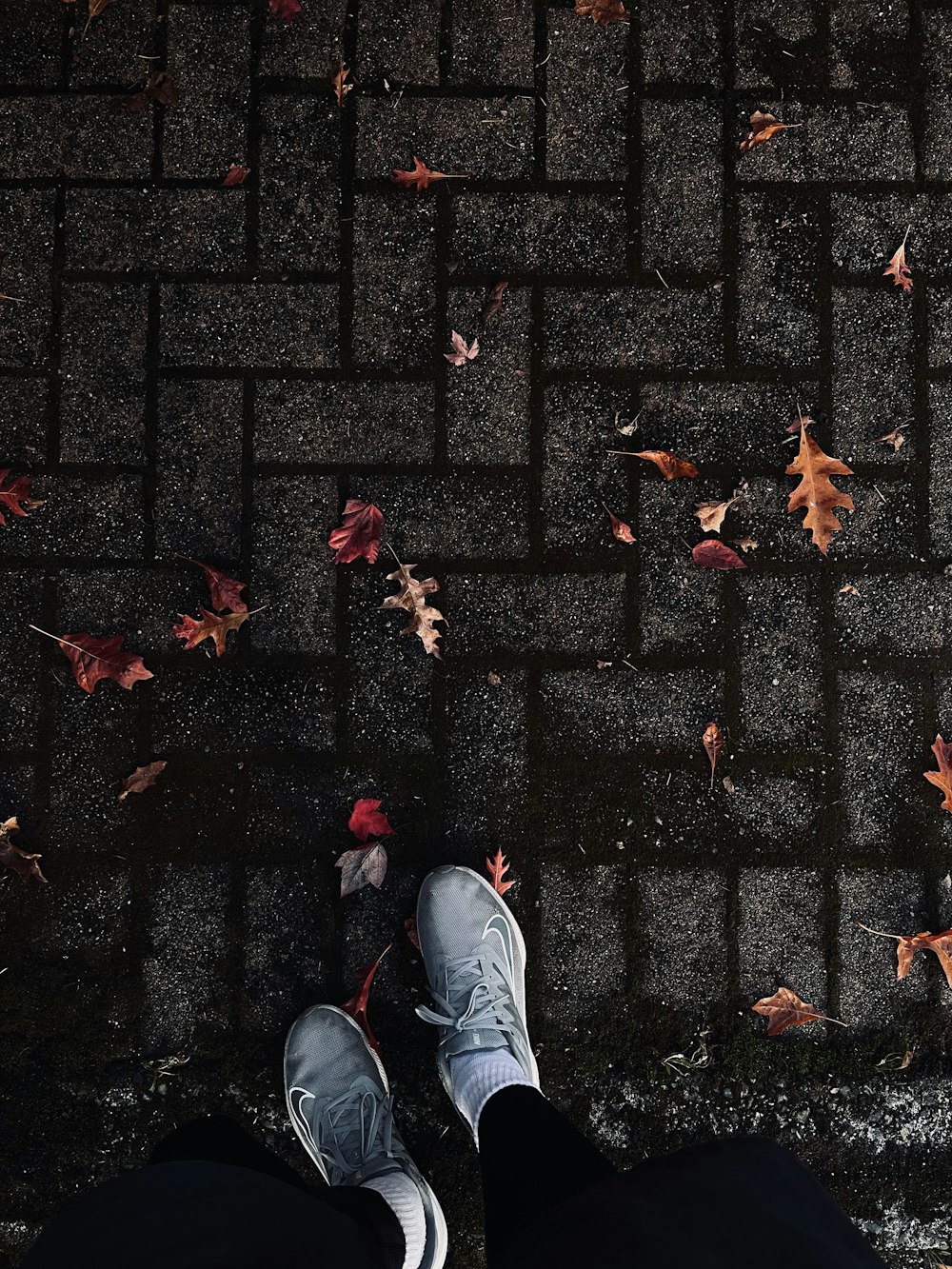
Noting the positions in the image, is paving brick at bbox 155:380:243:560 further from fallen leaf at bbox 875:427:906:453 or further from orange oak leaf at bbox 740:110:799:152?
fallen leaf at bbox 875:427:906:453

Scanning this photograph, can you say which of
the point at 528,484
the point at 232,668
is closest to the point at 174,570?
the point at 232,668

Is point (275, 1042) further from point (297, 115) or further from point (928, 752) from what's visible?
point (297, 115)

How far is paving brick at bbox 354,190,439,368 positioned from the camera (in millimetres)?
2670

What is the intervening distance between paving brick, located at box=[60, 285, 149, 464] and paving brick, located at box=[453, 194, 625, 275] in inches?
39.5

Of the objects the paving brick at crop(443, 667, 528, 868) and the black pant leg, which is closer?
the black pant leg

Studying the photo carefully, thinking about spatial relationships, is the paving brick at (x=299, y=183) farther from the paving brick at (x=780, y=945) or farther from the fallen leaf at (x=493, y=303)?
the paving brick at (x=780, y=945)

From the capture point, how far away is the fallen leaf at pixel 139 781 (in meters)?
2.62

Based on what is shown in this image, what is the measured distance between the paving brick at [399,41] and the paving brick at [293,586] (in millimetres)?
1350

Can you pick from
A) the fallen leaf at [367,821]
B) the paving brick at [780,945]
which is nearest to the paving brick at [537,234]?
the fallen leaf at [367,821]

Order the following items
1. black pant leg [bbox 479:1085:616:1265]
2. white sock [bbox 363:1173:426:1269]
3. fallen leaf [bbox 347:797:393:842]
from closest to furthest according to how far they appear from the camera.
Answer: black pant leg [bbox 479:1085:616:1265], white sock [bbox 363:1173:426:1269], fallen leaf [bbox 347:797:393:842]

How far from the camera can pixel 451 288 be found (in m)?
2.67

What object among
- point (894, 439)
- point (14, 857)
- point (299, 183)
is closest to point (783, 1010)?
point (894, 439)

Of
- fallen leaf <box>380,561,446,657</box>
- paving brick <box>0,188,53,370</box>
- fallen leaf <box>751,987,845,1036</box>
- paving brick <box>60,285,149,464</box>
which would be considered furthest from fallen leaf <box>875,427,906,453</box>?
paving brick <box>0,188,53,370</box>

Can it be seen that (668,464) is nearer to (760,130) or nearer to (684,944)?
(760,130)
